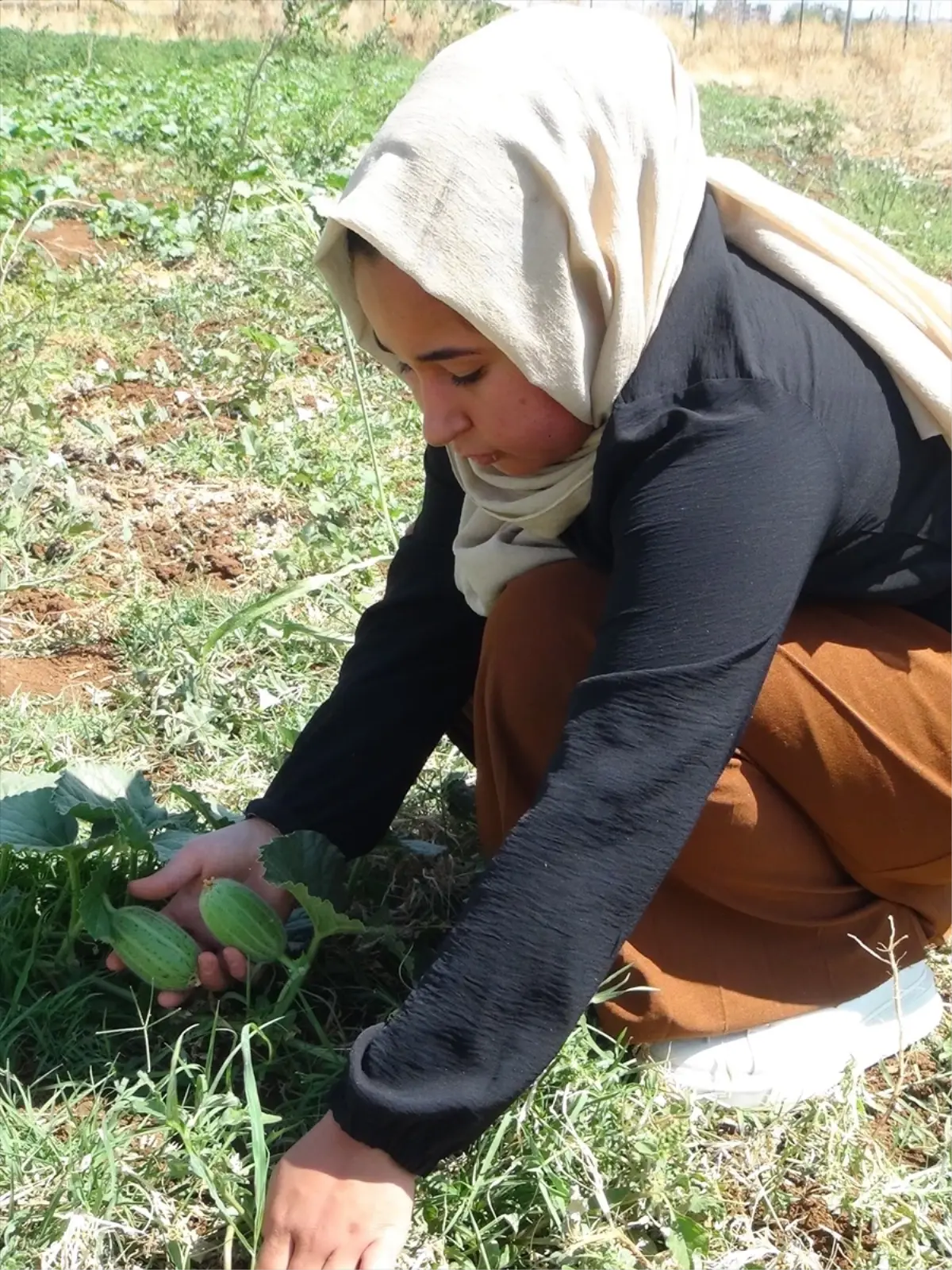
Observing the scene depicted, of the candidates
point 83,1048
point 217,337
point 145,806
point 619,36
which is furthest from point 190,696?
point 217,337

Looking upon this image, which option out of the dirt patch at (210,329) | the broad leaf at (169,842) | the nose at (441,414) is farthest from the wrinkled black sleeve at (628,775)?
the dirt patch at (210,329)

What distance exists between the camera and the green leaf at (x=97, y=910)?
160 centimetres

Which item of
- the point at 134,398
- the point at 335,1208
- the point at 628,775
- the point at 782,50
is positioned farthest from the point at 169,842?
the point at 782,50

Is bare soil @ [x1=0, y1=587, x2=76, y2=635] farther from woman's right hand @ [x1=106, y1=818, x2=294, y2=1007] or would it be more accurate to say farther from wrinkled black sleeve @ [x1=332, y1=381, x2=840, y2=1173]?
wrinkled black sleeve @ [x1=332, y1=381, x2=840, y2=1173]

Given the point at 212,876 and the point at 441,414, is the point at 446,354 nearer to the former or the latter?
the point at 441,414

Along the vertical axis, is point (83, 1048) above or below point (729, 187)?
below

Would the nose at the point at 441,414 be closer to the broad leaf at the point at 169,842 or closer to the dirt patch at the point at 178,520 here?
the broad leaf at the point at 169,842

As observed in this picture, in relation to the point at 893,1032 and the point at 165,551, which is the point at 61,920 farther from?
the point at 165,551

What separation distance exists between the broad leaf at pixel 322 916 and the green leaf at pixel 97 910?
0.23m

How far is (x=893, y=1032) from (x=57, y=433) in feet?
8.45

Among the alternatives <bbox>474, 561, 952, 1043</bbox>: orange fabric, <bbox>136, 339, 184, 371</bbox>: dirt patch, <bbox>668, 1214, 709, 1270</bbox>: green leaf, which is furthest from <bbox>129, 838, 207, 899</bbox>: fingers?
<bbox>136, 339, 184, 371</bbox>: dirt patch

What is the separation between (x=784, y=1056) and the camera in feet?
5.32

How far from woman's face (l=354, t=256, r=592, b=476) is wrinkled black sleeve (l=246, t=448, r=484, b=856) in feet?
1.28

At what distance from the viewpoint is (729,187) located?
1.47m
